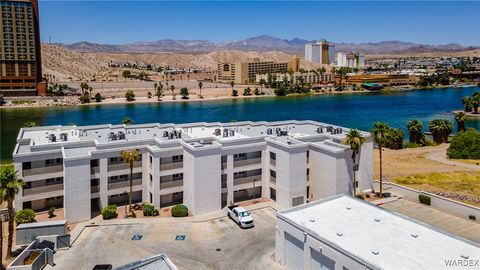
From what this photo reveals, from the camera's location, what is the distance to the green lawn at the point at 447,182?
166 feet

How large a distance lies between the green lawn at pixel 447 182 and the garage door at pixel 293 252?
2747 cm

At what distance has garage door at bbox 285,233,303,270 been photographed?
29.2 metres

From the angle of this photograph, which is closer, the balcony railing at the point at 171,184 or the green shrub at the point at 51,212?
the green shrub at the point at 51,212

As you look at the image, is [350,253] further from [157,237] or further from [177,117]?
[177,117]

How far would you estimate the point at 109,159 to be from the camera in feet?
140

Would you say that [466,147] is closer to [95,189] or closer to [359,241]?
[359,241]

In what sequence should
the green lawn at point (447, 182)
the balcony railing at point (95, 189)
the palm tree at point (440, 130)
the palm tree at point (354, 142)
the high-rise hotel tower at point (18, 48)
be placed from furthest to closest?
the high-rise hotel tower at point (18, 48), the palm tree at point (440, 130), the green lawn at point (447, 182), the palm tree at point (354, 142), the balcony railing at point (95, 189)

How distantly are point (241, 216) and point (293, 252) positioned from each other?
9759 mm

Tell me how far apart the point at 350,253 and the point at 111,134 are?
1268 inches

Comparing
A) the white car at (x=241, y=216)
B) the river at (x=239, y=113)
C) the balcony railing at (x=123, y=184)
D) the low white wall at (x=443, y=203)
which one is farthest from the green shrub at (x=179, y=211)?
the river at (x=239, y=113)

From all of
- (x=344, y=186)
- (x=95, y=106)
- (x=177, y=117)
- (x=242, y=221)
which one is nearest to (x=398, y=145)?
(x=344, y=186)

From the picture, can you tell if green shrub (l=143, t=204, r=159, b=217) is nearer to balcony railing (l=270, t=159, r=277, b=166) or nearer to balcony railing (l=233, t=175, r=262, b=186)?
balcony railing (l=233, t=175, r=262, b=186)

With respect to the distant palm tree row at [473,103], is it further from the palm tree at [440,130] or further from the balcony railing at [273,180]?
the balcony railing at [273,180]

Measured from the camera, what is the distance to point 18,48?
183 meters
